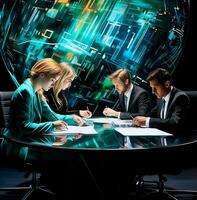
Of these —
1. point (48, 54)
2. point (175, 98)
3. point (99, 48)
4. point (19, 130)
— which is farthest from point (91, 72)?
point (19, 130)

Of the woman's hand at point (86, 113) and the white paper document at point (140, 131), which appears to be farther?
the woman's hand at point (86, 113)

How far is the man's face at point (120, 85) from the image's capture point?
2.76 m

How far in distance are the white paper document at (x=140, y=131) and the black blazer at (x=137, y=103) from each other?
732mm

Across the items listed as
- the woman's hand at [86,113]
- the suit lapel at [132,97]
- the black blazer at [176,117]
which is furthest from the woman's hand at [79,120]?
the suit lapel at [132,97]

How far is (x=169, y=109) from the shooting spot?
2.22m

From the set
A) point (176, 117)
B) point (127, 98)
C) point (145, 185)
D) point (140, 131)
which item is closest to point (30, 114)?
point (140, 131)

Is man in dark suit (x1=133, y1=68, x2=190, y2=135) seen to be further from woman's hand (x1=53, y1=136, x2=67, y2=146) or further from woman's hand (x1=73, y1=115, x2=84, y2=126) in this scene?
woman's hand (x1=53, y1=136, x2=67, y2=146)

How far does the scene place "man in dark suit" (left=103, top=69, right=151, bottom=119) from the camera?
108 inches

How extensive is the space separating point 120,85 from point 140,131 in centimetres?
93

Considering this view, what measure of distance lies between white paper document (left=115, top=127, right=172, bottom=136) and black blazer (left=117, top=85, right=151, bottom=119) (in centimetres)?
73

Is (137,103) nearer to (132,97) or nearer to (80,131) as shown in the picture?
(132,97)

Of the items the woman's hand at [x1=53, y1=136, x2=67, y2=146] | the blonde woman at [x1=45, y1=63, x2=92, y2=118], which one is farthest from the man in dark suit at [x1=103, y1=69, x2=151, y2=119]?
the woman's hand at [x1=53, y1=136, x2=67, y2=146]

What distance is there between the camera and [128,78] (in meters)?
2.82

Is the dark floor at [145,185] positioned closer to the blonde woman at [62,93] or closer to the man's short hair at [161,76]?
the blonde woman at [62,93]
